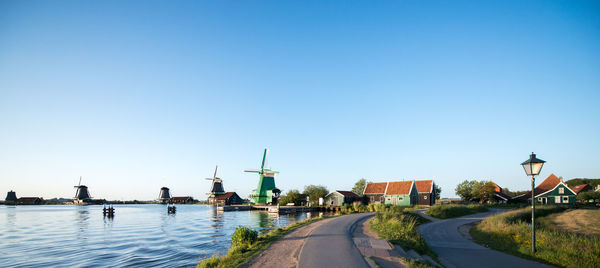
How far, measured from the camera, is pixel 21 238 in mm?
26688

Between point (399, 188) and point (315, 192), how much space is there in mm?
23540

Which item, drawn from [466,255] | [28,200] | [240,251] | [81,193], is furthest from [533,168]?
[28,200]

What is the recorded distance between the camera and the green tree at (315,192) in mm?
74250

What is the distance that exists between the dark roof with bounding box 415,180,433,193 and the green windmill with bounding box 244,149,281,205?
3648cm

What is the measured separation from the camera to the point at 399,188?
59250mm

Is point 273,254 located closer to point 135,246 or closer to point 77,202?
point 135,246

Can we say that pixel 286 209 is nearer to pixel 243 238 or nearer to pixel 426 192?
pixel 426 192

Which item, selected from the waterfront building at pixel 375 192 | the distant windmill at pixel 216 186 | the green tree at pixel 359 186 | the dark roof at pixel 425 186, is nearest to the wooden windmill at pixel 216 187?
the distant windmill at pixel 216 186

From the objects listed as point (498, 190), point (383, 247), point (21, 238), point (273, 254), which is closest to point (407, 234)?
point (383, 247)

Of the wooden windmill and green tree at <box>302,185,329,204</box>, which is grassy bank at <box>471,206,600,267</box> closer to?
green tree at <box>302,185,329,204</box>

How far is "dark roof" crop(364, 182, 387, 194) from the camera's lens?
63.0 m

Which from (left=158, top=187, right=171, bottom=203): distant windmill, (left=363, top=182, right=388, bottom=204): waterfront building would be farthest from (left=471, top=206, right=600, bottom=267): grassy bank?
(left=158, top=187, right=171, bottom=203): distant windmill

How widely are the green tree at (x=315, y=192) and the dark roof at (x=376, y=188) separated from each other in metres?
13.1

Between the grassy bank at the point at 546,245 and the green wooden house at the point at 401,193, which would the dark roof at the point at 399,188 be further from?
the grassy bank at the point at 546,245
